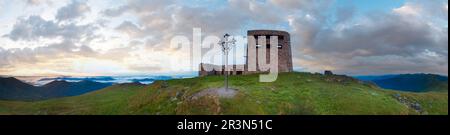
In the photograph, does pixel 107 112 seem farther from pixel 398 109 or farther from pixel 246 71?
pixel 398 109

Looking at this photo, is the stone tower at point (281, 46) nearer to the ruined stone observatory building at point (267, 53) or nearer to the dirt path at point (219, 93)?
the ruined stone observatory building at point (267, 53)

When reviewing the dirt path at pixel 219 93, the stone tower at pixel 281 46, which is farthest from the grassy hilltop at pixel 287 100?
the stone tower at pixel 281 46

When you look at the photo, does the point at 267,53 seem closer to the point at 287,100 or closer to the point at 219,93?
the point at 287,100

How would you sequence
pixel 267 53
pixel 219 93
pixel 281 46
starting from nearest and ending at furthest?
pixel 219 93 → pixel 267 53 → pixel 281 46

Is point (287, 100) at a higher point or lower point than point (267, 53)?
lower

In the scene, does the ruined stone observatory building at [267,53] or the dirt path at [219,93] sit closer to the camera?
the dirt path at [219,93]

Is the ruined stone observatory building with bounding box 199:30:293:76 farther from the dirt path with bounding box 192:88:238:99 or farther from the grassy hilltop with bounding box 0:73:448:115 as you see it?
the dirt path with bounding box 192:88:238:99

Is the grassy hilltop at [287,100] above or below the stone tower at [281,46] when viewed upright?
below

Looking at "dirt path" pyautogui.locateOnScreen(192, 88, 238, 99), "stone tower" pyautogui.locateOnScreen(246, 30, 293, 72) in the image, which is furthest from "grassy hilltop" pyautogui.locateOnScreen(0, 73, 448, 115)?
"stone tower" pyautogui.locateOnScreen(246, 30, 293, 72)

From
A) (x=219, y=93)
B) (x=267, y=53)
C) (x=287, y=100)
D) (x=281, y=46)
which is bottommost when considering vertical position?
(x=287, y=100)

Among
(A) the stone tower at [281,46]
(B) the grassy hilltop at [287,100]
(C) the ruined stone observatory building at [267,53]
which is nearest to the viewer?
(B) the grassy hilltop at [287,100]

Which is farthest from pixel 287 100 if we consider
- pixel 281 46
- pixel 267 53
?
pixel 281 46

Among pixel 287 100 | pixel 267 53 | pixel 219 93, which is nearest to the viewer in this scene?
pixel 287 100

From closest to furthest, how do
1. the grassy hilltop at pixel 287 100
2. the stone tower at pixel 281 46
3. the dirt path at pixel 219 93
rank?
1. the grassy hilltop at pixel 287 100
2. the dirt path at pixel 219 93
3. the stone tower at pixel 281 46
